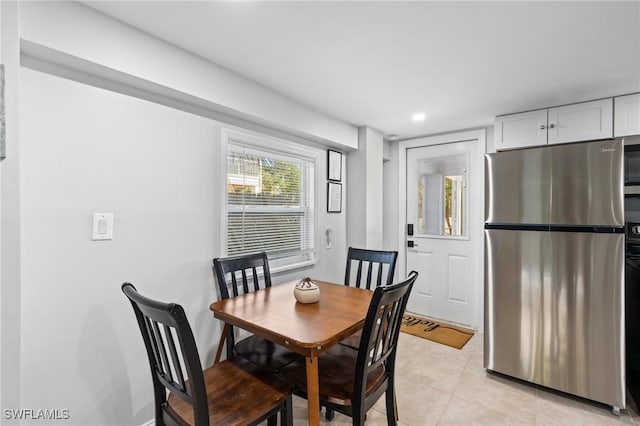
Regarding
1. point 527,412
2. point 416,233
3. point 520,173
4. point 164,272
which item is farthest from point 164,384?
point 416,233

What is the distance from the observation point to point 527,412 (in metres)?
1.99

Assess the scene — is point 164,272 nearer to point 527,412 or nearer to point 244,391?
point 244,391

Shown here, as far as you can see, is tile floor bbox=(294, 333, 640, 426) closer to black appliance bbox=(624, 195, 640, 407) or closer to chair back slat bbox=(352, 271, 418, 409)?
black appliance bbox=(624, 195, 640, 407)

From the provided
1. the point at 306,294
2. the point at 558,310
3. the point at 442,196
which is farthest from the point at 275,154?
the point at 558,310

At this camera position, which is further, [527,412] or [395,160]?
[395,160]

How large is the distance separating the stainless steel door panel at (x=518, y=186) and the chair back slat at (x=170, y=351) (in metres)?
2.23

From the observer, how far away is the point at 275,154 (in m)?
2.53

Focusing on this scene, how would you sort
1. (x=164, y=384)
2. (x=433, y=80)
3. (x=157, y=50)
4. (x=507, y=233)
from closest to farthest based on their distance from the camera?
(x=164, y=384)
(x=157, y=50)
(x=433, y=80)
(x=507, y=233)

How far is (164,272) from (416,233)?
2973 mm

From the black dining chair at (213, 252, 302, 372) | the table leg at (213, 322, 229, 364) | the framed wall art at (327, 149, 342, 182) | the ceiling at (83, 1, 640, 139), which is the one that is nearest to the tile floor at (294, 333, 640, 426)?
the black dining chair at (213, 252, 302, 372)

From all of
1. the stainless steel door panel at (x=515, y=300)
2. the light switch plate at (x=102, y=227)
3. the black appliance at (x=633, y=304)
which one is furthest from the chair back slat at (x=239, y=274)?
the black appliance at (x=633, y=304)

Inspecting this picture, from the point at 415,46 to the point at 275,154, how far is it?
132cm

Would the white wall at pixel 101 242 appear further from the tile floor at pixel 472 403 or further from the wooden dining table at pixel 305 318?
the tile floor at pixel 472 403

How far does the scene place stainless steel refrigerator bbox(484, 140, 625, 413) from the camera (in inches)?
75.5
